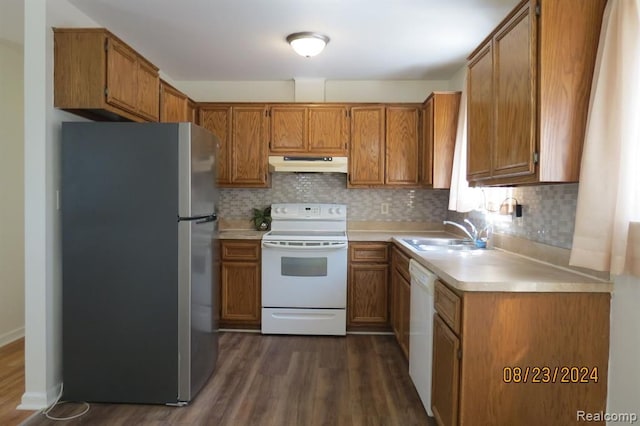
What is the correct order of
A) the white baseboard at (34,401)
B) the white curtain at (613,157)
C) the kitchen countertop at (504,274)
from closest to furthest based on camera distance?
1. the white curtain at (613,157)
2. the kitchen countertop at (504,274)
3. the white baseboard at (34,401)

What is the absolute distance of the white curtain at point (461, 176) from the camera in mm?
3027

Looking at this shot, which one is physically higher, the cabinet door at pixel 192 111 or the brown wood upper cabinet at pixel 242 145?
the cabinet door at pixel 192 111

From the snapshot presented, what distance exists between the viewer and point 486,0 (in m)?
2.32

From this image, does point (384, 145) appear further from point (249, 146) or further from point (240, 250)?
point (240, 250)

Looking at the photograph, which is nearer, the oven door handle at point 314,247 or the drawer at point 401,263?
the drawer at point 401,263

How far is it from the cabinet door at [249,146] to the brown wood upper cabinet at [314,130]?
18 centimetres

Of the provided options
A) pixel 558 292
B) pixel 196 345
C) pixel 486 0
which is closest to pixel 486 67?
pixel 486 0

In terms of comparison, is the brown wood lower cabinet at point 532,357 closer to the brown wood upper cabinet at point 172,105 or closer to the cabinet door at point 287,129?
the cabinet door at point 287,129

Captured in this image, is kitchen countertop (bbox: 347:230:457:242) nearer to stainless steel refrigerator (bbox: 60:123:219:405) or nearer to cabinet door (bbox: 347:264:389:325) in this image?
cabinet door (bbox: 347:264:389:325)

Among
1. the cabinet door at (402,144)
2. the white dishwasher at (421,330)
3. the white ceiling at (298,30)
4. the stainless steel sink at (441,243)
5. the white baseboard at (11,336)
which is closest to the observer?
the white dishwasher at (421,330)

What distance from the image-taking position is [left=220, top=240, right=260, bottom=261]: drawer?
3547mm
